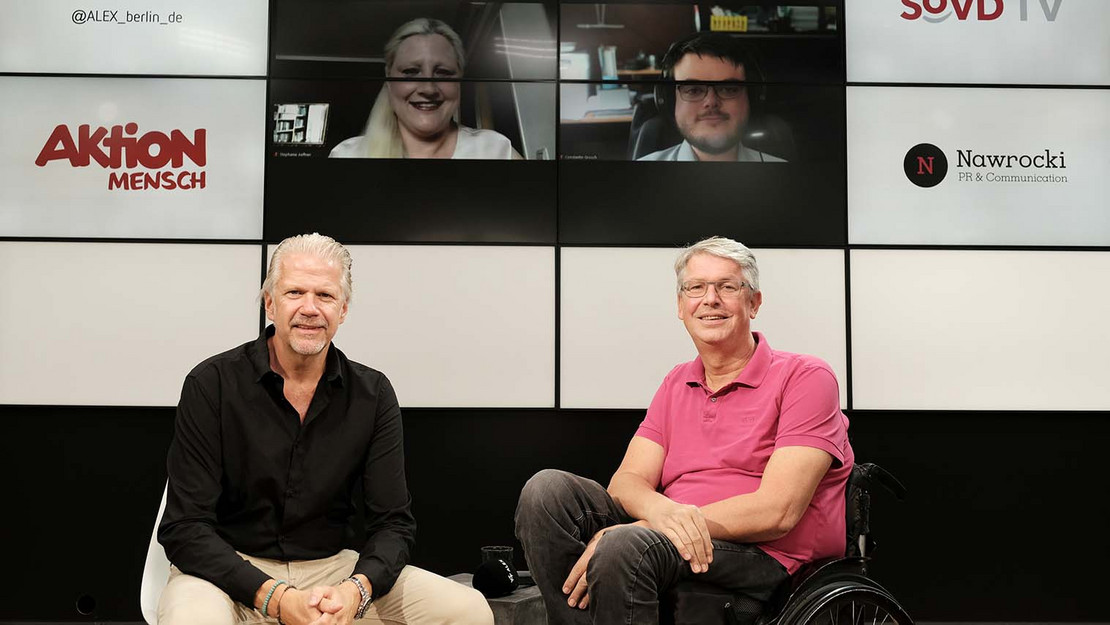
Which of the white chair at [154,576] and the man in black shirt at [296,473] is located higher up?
the man in black shirt at [296,473]

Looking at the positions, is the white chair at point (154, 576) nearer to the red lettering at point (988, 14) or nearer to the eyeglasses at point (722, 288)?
the eyeglasses at point (722, 288)

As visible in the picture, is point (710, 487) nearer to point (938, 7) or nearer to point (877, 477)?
point (877, 477)

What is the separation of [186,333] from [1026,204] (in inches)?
135

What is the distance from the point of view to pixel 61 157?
3.75 m

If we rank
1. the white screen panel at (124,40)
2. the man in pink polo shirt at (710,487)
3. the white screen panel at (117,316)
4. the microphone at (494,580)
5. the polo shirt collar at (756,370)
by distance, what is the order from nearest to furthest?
the man in pink polo shirt at (710,487) → the polo shirt collar at (756,370) → the microphone at (494,580) → the white screen panel at (117,316) → the white screen panel at (124,40)

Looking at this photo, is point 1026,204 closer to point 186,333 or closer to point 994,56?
point 994,56

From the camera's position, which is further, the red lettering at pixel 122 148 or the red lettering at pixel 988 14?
the red lettering at pixel 988 14

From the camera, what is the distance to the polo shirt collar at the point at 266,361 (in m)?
2.18

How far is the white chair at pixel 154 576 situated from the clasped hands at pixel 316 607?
356 mm

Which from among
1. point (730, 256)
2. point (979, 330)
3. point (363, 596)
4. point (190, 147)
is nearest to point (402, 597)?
point (363, 596)

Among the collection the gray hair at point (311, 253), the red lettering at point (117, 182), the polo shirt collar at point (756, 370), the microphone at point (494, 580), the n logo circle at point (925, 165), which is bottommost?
the microphone at point (494, 580)

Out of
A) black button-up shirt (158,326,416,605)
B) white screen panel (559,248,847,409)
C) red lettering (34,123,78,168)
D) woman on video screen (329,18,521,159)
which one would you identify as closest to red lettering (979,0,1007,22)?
white screen panel (559,248,847,409)

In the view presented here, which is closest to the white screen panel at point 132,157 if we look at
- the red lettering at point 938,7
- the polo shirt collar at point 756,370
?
the polo shirt collar at point 756,370

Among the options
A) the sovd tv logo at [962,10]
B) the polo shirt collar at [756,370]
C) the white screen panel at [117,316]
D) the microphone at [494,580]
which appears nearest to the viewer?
the polo shirt collar at [756,370]
